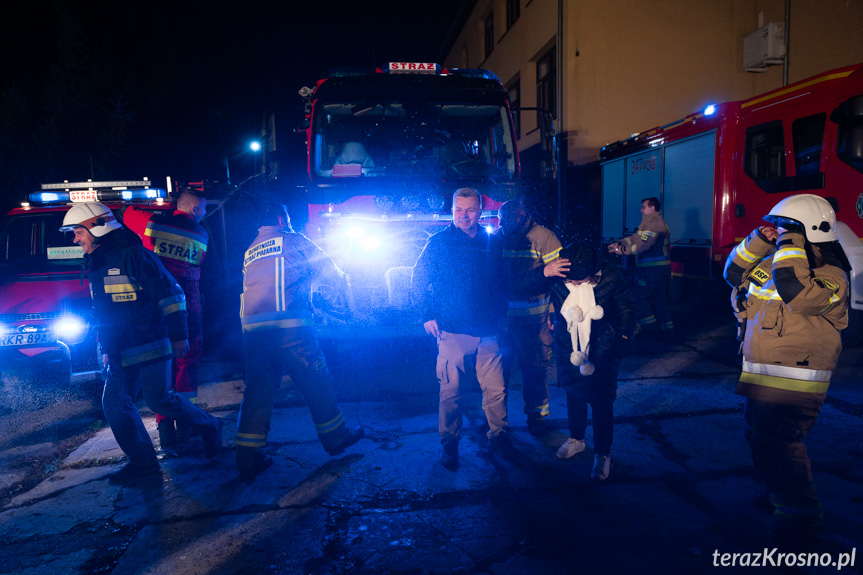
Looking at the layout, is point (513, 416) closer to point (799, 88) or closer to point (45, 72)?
point (799, 88)

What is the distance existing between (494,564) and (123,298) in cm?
277

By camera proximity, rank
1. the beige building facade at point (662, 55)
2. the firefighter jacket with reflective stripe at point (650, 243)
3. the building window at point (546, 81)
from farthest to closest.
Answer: the building window at point (546, 81), the beige building facade at point (662, 55), the firefighter jacket with reflective stripe at point (650, 243)

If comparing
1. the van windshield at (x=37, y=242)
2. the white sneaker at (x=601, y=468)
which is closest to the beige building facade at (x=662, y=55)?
the van windshield at (x=37, y=242)

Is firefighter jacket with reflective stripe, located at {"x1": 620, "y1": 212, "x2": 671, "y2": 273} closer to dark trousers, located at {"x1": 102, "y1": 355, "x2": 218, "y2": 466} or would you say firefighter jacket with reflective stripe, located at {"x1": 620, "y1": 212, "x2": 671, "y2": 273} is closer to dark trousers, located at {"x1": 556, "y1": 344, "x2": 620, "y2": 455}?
dark trousers, located at {"x1": 556, "y1": 344, "x2": 620, "y2": 455}

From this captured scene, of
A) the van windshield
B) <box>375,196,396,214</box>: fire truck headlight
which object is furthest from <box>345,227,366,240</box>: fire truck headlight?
the van windshield

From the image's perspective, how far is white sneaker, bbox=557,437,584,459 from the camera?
392 centimetres

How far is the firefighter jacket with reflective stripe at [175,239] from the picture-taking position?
4.54m

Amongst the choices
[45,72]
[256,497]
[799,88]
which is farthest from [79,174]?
[799,88]

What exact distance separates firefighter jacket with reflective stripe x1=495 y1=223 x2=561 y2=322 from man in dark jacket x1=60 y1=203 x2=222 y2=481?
7.78ft

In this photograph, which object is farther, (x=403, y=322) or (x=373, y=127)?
(x=373, y=127)

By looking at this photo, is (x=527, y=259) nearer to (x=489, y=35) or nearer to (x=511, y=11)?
(x=511, y=11)

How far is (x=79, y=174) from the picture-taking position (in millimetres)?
14461
